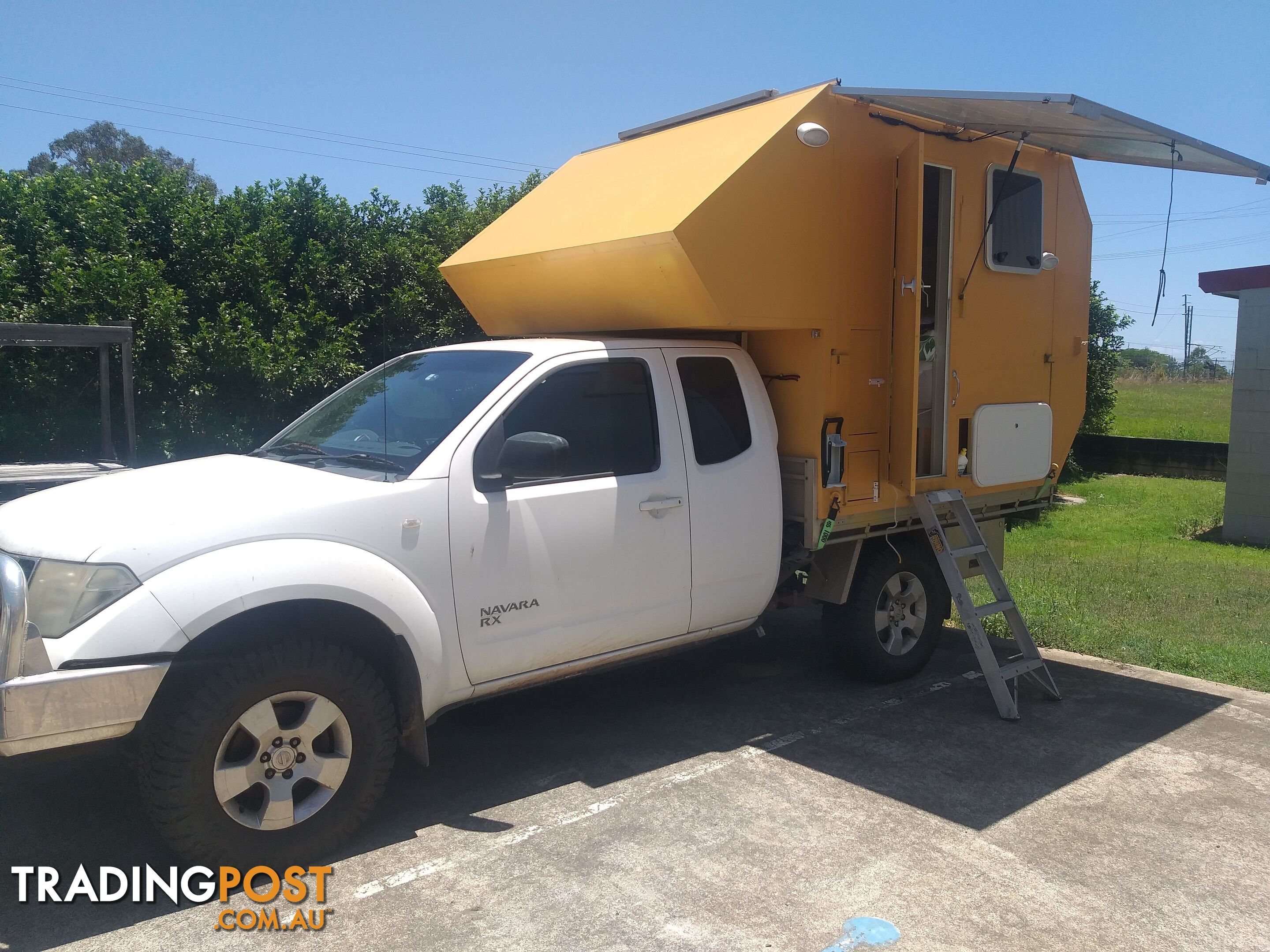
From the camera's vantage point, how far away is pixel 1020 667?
5980 millimetres

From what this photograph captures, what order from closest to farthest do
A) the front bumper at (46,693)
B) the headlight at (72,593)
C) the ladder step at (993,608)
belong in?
the front bumper at (46,693), the headlight at (72,593), the ladder step at (993,608)

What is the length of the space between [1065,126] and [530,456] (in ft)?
12.9

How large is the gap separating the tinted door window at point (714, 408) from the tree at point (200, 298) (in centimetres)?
508

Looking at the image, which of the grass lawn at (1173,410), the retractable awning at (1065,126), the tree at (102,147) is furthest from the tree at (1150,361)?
the tree at (102,147)

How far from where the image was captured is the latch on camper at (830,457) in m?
5.69

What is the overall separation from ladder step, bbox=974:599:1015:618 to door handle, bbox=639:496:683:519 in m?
2.08

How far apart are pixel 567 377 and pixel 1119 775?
11.2 feet

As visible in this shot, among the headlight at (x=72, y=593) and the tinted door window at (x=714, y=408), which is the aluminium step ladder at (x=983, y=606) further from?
the headlight at (x=72, y=593)

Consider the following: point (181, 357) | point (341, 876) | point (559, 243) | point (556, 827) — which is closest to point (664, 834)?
point (556, 827)

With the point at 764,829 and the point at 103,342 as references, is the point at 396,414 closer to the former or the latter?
the point at 764,829

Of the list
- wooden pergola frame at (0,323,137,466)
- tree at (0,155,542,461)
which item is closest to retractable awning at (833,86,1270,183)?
wooden pergola frame at (0,323,137,466)

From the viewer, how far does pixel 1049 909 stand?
3.74 m

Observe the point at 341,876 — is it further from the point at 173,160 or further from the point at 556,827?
the point at 173,160

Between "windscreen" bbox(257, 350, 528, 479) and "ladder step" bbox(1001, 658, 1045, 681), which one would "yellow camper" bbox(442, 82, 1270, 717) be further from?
"windscreen" bbox(257, 350, 528, 479)
